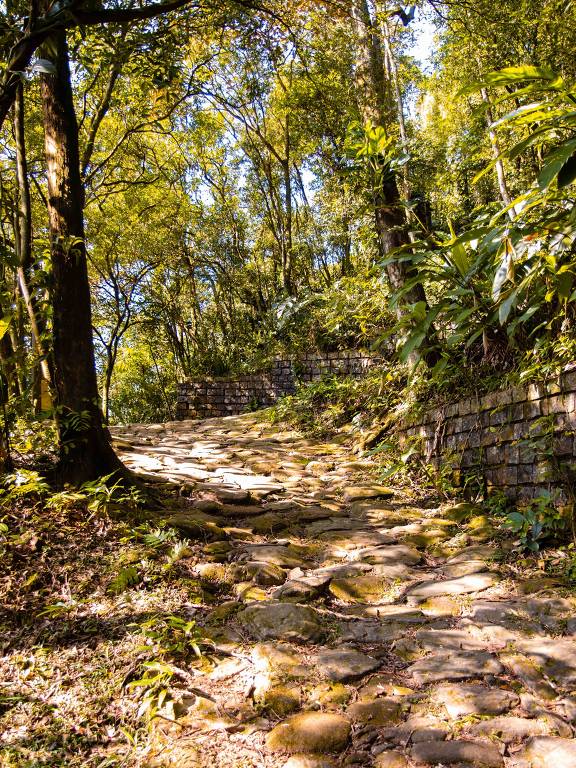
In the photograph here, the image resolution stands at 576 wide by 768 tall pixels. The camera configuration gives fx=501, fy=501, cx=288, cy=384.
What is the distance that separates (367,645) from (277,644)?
0.37 metres

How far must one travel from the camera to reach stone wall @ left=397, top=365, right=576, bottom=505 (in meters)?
2.76

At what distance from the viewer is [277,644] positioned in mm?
2029

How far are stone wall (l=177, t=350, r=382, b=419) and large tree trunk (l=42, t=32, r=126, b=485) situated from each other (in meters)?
5.84

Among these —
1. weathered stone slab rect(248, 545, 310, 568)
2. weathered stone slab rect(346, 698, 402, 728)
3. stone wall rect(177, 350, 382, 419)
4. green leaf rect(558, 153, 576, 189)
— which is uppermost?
green leaf rect(558, 153, 576, 189)

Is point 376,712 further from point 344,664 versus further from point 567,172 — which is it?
point 567,172

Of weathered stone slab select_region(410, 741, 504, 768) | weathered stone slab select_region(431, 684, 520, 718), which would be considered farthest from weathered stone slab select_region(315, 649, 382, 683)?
weathered stone slab select_region(410, 741, 504, 768)

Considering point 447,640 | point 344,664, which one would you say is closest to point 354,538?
point 447,640

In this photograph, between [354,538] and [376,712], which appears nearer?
[376,712]

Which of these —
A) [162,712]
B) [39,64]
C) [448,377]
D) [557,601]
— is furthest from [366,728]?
[448,377]

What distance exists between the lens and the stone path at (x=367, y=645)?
146 centimetres

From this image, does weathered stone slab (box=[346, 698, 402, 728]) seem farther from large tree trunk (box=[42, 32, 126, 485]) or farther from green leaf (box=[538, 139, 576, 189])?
large tree trunk (box=[42, 32, 126, 485])

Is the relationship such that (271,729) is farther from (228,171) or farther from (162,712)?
(228,171)

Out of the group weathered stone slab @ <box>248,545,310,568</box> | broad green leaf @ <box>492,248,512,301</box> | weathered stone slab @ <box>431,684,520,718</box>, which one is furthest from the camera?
weathered stone slab @ <box>248,545,310,568</box>

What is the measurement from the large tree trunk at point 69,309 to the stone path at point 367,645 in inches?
29.9
